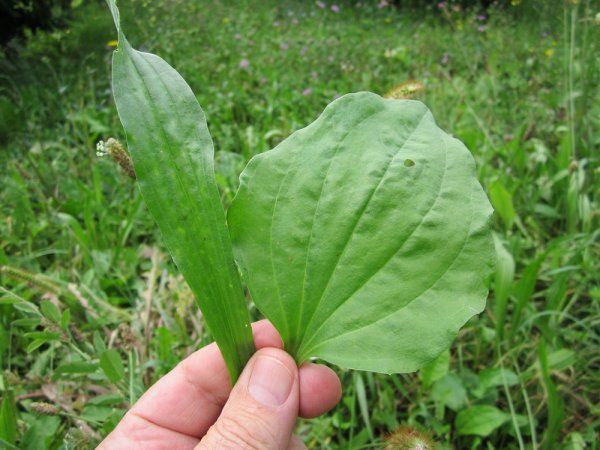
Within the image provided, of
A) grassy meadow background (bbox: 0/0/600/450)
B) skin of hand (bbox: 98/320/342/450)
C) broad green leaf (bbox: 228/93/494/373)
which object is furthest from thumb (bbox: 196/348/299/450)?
grassy meadow background (bbox: 0/0/600/450)

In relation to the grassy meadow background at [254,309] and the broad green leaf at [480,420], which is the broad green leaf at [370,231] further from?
the broad green leaf at [480,420]

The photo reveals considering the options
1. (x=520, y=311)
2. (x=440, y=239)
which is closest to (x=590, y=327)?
(x=520, y=311)

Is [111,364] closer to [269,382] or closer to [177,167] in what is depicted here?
[269,382]

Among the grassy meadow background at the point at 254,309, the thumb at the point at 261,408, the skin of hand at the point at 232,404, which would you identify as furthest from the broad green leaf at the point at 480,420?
the thumb at the point at 261,408

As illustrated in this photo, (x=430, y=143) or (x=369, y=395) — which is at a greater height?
(x=430, y=143)

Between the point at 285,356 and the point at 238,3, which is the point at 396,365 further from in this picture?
the point at 238,3

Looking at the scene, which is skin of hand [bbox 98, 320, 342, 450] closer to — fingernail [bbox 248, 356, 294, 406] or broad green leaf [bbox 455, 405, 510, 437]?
fingernail [bbox 248, 356, 294, 406]
